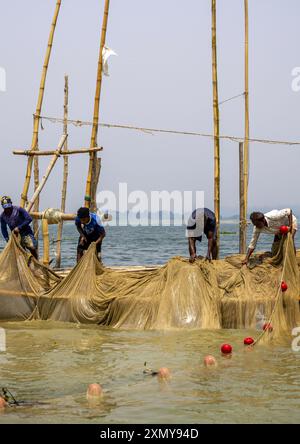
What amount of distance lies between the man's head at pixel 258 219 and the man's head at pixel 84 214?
255 centimetres

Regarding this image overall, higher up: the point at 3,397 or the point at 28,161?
the point at 28,161

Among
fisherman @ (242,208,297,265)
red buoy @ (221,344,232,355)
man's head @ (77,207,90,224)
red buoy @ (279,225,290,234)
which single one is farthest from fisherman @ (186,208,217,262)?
red buoy @ (221,344,232,355)

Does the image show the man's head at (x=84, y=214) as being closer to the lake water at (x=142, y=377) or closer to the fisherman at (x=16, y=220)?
the fisherman at (x=16, y=220)

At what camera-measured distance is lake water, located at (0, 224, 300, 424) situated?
257 inches

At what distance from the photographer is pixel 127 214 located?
15500 millimetres

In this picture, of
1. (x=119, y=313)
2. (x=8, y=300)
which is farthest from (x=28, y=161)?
(x=119, y=313)

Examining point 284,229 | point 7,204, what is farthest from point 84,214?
point 284,229

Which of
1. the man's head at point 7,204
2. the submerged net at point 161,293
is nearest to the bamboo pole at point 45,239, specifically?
the man's head at point 7,204

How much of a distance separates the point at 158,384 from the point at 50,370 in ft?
4.62

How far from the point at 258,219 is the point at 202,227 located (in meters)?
1.12

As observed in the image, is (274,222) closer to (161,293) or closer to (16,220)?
(161,293)

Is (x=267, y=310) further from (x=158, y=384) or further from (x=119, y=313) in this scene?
(x=158, y=384)

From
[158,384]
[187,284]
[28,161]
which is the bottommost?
[158,384]

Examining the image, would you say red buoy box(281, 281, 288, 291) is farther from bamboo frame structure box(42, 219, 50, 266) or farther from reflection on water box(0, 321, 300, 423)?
bamboo frame structure box(42, 219, 50, 266)
